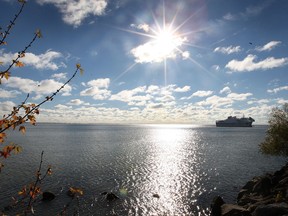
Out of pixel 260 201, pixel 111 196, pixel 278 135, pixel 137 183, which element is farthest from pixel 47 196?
pixel 278 135

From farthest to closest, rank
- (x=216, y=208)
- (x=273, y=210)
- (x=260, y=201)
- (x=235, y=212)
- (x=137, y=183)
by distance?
(x=137, y=183) → (x=216, y=208) → (x=260, y=201) → (x=235, y=212) → (x=273, y=210)

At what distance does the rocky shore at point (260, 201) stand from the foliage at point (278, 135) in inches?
303

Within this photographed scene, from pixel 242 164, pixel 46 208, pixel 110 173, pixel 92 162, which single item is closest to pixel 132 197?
pixel 46 208

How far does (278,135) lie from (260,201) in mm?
23927

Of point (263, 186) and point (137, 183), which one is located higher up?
point (263, 186)

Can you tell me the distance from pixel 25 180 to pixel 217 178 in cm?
3760

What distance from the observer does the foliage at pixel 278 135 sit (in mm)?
50719

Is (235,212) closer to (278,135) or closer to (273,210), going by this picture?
(273,210)

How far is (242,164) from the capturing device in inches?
2719

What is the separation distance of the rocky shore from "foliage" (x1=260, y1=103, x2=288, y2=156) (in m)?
7.70

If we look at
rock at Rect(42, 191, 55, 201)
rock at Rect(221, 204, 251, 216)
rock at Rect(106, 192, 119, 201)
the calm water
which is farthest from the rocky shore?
rock at Rect(42, 191, 55, 201)

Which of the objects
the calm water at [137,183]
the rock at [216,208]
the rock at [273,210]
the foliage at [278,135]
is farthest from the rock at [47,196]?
the foliage at [278,135]

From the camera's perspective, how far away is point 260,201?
3192cm

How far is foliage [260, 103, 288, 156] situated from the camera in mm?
50719
